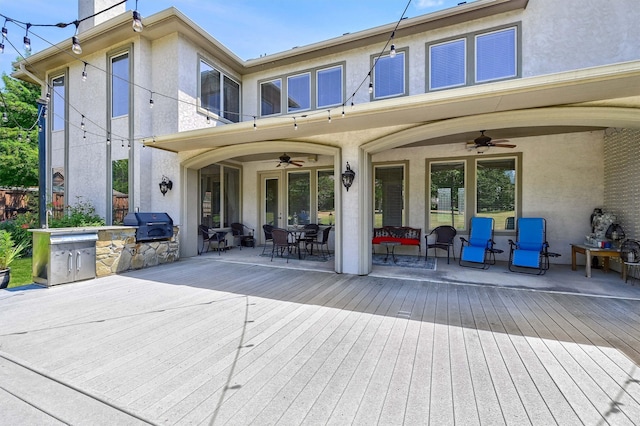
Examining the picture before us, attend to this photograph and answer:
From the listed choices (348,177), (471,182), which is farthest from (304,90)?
(471,182)

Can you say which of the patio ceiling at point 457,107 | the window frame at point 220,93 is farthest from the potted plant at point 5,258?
the window frame at point 220,93

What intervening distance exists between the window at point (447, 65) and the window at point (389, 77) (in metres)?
0.67

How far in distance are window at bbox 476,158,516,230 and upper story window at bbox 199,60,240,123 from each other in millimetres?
6752

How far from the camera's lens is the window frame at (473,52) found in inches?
239

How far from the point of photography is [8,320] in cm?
344

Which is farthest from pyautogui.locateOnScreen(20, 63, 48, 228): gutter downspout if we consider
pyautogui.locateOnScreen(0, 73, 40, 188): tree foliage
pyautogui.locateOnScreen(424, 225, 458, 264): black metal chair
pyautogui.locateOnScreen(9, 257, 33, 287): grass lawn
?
pyautogui.locateOnScreen(424, 225, 458, 264): black metal chair

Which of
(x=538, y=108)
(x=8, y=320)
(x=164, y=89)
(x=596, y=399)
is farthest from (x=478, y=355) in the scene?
(x=164, y=89)

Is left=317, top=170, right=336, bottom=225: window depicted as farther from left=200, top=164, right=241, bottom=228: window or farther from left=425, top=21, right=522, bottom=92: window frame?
left=425, top=21, right=522, bottom=92: window frame

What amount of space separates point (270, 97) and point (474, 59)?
217 inches

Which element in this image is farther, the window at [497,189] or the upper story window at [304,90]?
the upper story window at [304,90]

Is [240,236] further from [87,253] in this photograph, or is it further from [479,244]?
[479,244]

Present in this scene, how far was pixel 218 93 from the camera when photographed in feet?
26.7

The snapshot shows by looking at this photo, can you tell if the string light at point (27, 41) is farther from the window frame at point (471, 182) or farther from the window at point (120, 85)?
the window frame at point (471, 182)

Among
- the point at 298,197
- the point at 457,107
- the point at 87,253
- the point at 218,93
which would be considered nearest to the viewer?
the point at 457,107
